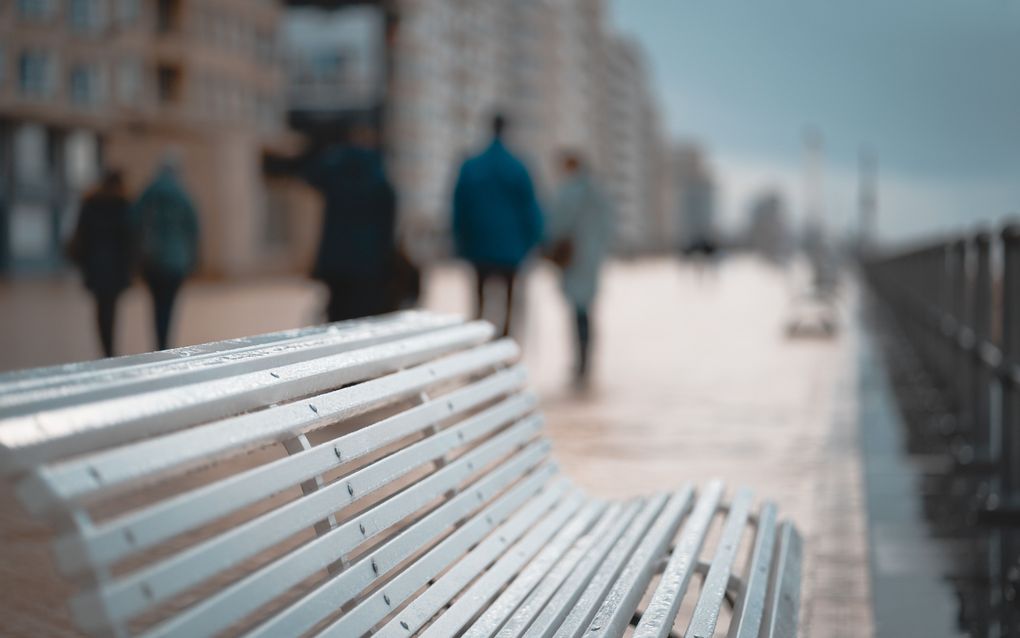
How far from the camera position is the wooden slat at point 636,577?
273cm

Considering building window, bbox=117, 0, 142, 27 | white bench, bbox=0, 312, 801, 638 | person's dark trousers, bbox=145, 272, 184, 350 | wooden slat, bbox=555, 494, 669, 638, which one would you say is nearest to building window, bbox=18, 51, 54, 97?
building window, bbox=117, 0, 142, 27

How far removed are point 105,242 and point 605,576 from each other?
8.75 meters

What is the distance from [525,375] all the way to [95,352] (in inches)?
432

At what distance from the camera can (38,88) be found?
44.0 m

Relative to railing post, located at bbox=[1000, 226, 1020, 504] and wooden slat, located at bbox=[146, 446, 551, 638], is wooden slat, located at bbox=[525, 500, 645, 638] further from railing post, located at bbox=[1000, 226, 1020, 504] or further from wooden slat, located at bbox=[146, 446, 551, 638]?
railing post, located at bbox=[1000, 226, 1020, 504]

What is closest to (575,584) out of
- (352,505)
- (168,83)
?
(352,505)

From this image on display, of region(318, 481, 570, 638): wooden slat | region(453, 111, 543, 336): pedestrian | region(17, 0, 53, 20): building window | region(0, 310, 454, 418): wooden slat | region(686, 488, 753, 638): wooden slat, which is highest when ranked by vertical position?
region(17, 0, 53, 20): building window

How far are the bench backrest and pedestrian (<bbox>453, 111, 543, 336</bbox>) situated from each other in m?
6.89

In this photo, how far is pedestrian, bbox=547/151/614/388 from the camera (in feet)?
39.0

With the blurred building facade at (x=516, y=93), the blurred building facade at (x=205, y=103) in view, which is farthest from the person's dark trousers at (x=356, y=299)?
the blurred building facade at (x=516, y=93)

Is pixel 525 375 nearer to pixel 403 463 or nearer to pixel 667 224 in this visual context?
pixel 403 463

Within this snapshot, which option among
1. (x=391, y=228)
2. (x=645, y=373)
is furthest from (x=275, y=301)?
(x=391, y=228)

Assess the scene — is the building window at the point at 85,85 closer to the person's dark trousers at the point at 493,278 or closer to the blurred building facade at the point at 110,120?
the blurred building facade at the point at 110,120

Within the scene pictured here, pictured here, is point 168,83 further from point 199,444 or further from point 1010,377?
point 199,444
